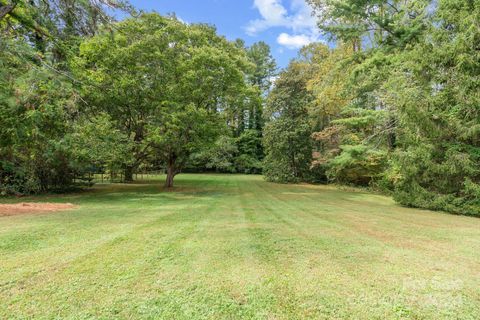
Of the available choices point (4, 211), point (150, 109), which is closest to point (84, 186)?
point (150, 109)

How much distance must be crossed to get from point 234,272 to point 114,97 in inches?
463

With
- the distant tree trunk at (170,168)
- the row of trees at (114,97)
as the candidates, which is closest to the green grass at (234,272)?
the row of trees at (114,97)

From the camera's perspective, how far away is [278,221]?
6547 millimetres

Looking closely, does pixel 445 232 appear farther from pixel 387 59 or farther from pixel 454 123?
pixel 387 59

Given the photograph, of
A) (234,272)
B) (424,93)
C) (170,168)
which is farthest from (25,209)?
(424,93)

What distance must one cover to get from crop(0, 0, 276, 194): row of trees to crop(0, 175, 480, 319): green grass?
5960 millimetres

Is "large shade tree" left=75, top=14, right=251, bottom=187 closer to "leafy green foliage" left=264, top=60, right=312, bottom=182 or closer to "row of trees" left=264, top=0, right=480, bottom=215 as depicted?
"row of trees" left=264, top=0, right=480, bottom=215

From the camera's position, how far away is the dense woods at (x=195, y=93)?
27.0 feet

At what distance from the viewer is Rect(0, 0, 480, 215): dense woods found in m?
8.23

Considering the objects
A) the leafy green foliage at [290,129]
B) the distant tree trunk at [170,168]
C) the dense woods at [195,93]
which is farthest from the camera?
the leafy green foliage at [290,129]

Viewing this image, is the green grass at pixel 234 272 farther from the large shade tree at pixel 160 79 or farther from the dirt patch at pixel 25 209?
the large shade tree at pixel 160 79

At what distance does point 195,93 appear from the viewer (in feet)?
42.0

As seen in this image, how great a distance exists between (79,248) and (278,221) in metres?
4.11

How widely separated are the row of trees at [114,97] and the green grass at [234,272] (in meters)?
5.96
